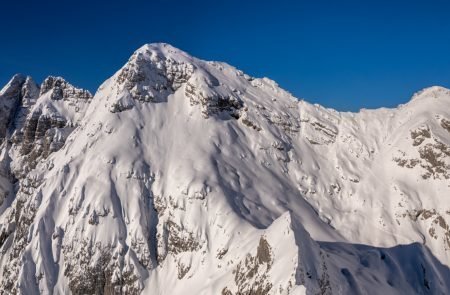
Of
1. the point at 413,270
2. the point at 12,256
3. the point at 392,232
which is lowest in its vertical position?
the point at 413,270

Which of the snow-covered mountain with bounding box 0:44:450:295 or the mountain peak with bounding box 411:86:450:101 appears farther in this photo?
the mountain peak with bounding box 411:86:450:101

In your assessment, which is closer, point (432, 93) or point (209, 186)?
point (209, 186)

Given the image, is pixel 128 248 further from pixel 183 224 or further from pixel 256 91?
pixel 256 91

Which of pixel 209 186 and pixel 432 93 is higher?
pixel 432 93

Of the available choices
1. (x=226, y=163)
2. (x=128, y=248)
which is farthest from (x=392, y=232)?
(x=128, y=248)

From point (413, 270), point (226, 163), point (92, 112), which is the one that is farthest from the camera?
point (92, 112)

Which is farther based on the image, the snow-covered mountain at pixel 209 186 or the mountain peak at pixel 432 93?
the mountain peak at pixel 432 93

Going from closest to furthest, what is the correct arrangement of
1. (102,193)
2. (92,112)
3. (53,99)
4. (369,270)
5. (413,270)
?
(369,270), (413,270), (102,193), (92,112), (53,99)

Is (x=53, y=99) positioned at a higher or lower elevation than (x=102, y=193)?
higher
